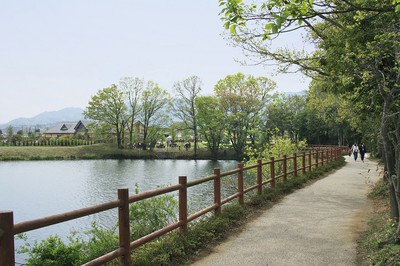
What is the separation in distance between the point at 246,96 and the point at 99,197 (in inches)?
1523

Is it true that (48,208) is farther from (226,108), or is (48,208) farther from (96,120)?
(96,120)

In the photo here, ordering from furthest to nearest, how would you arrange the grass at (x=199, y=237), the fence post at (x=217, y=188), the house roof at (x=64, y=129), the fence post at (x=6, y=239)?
the house roof at (x=64, y=129) → the fence post at (x=217, y=188) → the grass at (x=199, y=237) → the fence post at (x=6, y=239)

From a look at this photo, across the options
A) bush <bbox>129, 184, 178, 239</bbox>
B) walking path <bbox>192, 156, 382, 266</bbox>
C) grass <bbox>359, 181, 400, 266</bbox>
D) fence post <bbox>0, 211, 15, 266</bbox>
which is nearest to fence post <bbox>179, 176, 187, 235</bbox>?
walking path <bbox>192, 156, 382, 266</bbox>

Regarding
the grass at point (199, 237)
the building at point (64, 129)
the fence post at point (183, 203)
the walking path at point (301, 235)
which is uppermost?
the building at point (64, 129)

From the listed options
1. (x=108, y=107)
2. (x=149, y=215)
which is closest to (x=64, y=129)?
(x=108, y=107)

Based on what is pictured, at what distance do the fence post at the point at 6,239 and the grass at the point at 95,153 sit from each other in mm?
56791

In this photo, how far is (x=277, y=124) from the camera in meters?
58.8

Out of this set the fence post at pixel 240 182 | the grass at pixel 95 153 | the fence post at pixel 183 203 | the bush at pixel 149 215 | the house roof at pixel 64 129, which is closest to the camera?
the fence post at pixel 183 203

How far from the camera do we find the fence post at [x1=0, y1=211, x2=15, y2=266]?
3.38m

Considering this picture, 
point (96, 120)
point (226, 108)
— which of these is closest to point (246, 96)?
point (226, 108)

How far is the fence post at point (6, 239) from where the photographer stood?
11.1 ft

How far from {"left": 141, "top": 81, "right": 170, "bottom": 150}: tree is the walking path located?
200 ft

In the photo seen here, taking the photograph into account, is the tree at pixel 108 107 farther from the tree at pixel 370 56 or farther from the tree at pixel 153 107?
the tree at pixel 370 56

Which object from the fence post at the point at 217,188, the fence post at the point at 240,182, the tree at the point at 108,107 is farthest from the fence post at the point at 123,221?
the tree at the point at 108,107
